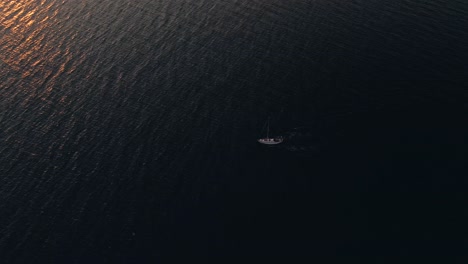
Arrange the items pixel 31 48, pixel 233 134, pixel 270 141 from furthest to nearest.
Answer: pixel 31 48, pixel 233 134, pixel 270 141

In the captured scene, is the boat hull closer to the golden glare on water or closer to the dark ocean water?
the dark ocean water

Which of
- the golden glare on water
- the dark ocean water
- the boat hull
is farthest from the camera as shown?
the golden glare on water

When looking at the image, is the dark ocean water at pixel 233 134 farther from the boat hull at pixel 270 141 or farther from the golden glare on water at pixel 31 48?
the boat hull at pixel 270 141

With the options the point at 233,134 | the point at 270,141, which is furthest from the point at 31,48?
the point at 270,141

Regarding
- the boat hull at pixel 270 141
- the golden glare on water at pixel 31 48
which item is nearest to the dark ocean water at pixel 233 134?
the golden glare on water at pixel 31 48

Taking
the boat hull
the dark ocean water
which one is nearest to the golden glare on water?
the dark ocean water

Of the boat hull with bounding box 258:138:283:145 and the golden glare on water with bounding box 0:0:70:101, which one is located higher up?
the golden glare on water with bounding box 0:0:70:101

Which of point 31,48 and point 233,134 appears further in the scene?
point 31,48

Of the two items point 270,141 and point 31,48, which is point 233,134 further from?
point 31,48
